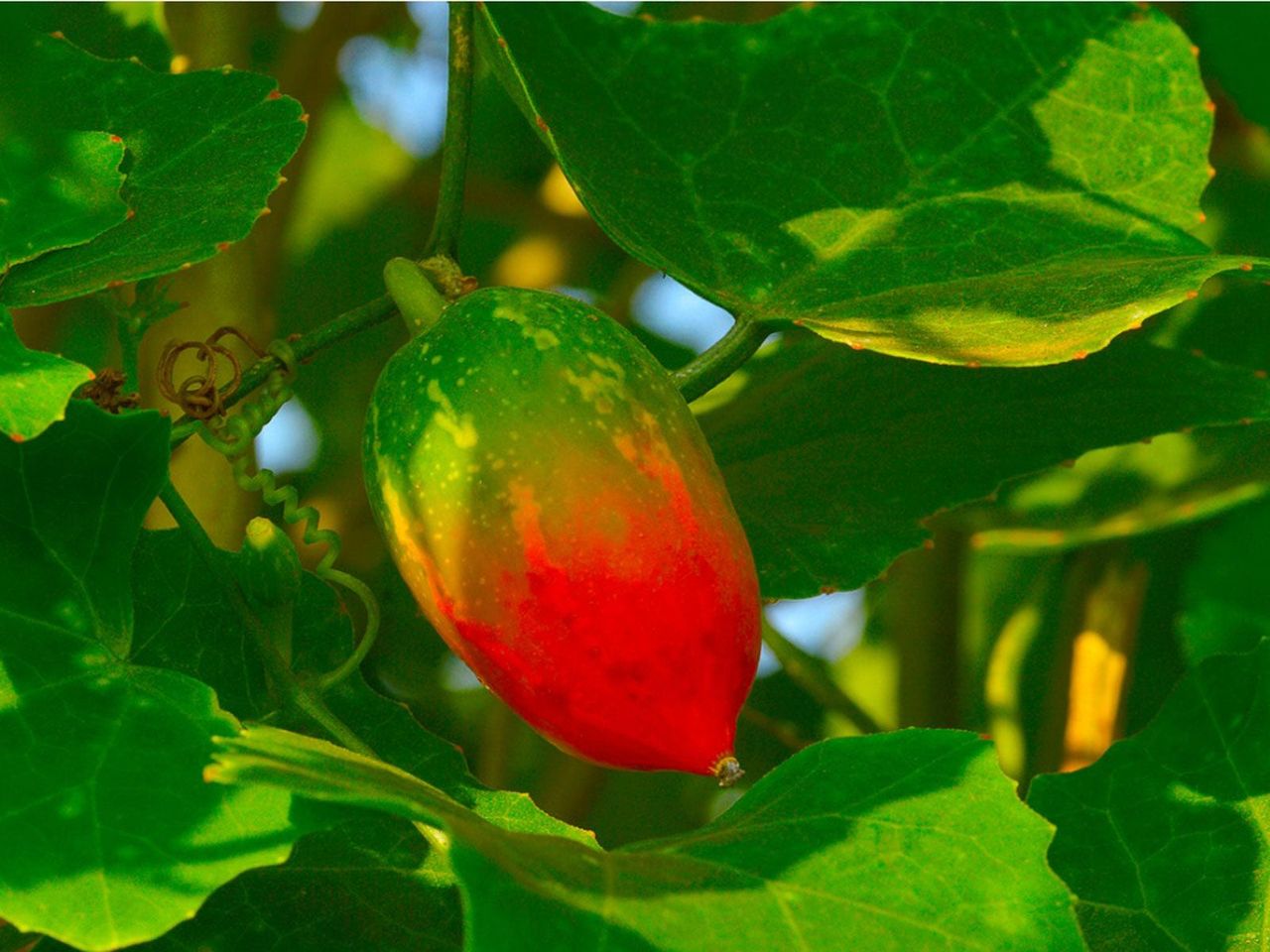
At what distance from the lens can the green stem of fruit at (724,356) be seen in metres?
0.77

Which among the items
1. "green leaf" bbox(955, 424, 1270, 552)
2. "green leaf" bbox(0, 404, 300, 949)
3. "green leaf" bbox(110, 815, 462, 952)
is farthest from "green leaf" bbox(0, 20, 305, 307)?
"green leaf" bbox(955, 424, 1270, 552)

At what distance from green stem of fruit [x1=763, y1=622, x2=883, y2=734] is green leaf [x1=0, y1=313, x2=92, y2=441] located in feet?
2.05

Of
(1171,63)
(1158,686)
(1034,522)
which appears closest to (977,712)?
(1158,686)

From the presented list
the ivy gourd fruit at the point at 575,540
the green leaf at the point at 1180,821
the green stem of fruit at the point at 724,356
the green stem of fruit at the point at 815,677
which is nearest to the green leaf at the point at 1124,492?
the green stem of fruit at the point at 815,677

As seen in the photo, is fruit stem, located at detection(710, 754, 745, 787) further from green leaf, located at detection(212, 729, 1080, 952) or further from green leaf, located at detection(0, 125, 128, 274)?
green leaf, located at detection(0, 125, 128, 274)

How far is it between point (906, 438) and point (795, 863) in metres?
0.39

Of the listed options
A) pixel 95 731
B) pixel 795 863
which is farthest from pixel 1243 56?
pixel 95 731

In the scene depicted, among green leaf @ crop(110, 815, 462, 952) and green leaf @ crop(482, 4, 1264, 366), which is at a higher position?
green leaf @ crop(482, 4, 1264, 366)

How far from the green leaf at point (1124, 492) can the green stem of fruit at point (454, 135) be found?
20.1 inches

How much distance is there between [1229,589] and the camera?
47.2 inches

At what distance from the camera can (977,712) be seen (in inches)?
55.2

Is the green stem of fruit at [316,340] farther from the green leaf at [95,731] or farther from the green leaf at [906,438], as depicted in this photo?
the green leaf at [906,438]

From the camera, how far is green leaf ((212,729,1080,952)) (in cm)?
52

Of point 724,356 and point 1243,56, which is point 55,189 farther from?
point 1243,56
